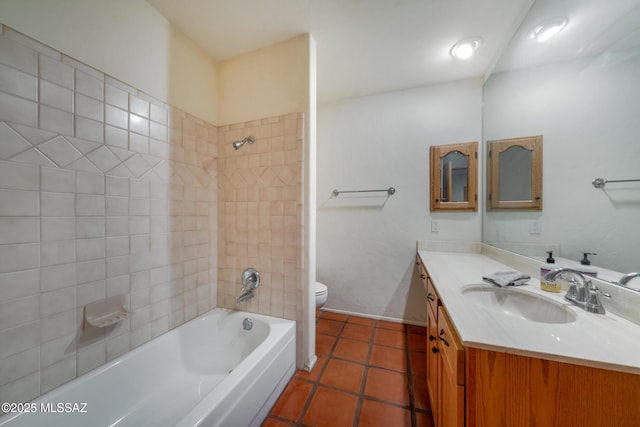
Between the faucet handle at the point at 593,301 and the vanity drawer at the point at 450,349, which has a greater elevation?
the faucet handle at the point at 593,301

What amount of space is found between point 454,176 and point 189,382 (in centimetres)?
257

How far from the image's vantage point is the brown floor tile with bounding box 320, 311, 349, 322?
218 centimetres

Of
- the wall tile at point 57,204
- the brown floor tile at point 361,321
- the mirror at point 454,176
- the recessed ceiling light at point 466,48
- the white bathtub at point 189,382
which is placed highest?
the recessed ceiling light at point 466,48

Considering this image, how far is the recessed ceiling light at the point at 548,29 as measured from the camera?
1118mm

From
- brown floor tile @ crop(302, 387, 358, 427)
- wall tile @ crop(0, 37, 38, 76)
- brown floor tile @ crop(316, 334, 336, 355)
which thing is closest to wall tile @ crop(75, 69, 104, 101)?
wall tile @ crop(0, 37, 38, 76)

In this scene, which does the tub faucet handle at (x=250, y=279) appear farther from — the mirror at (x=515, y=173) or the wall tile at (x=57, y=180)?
the mirror at (x=515, y=173)

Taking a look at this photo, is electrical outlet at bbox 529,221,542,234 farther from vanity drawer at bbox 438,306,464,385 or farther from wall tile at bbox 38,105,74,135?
wall tile at bbox 38,105,74,135

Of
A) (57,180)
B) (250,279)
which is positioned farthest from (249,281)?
(57,180)

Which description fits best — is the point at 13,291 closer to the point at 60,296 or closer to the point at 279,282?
the point at 60,296

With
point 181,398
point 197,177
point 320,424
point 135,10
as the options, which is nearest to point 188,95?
point 135,10

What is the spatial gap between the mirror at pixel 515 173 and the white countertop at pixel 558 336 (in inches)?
28.8

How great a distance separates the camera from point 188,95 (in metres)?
1.48

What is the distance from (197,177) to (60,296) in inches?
36.2

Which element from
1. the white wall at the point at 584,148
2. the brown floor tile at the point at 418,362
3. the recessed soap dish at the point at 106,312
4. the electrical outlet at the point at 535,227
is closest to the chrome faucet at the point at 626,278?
the white wall at the point at 584,148
